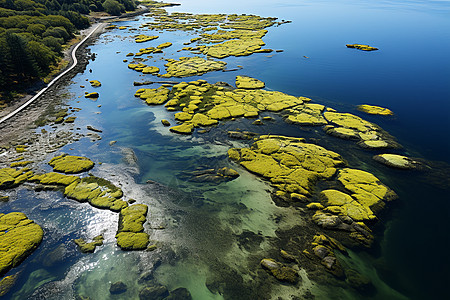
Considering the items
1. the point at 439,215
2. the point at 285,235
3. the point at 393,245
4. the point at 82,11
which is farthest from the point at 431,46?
the point at 82,11

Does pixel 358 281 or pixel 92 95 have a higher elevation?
pixel 92 95

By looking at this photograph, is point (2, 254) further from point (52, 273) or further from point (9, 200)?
point (9, 200)

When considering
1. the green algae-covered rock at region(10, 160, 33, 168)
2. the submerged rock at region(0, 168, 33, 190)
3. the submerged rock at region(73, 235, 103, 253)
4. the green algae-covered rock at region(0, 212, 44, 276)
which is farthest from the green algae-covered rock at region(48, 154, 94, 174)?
the submerged rock at region(73, 235, 103, 253)

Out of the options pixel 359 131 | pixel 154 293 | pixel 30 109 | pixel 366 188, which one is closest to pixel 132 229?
pixel 154 293

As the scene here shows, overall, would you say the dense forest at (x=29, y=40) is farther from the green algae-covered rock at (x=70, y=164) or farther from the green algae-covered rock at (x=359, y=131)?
the green algae-covered rock at (x=359, y=131)

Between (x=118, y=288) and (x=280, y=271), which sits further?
(x=280, y=271)

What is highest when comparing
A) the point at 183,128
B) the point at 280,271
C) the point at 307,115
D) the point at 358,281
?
the point at 307,115

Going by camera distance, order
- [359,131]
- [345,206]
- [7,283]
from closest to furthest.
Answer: [7,283]
[345,206]
[359,131]

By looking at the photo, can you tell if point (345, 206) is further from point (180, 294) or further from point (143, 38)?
point (143, 38)

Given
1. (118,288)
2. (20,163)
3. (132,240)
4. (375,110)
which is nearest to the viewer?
(118,288)
